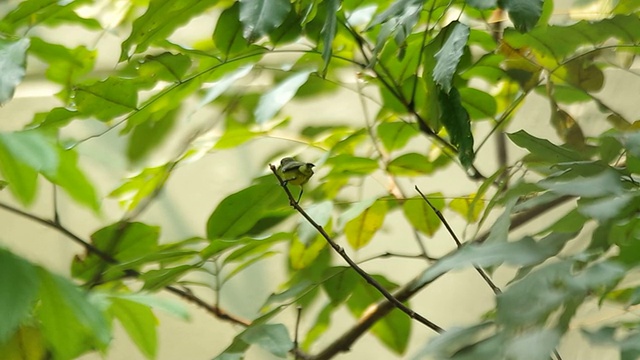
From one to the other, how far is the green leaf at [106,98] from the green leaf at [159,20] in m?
0.04

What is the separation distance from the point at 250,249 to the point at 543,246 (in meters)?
0.36

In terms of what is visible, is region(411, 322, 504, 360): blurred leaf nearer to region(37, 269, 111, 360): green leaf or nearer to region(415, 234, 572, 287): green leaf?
region(415, 234, 572, 287): green leaf

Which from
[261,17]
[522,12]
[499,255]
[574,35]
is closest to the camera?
[499,255]

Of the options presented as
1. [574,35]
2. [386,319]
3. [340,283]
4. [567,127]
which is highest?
[574,35]

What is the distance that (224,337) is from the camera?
1292 mm

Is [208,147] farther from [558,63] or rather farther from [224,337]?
[224,337]

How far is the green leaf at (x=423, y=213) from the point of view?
79 cm

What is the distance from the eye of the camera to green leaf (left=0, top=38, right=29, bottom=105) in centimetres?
57

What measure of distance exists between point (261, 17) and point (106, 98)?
193mm

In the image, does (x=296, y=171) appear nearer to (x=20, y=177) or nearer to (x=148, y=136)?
(x=20, y=177)

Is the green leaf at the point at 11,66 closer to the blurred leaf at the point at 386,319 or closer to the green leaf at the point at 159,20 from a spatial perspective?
the green leaf at the point at 159,20

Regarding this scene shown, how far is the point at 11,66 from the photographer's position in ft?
1.92

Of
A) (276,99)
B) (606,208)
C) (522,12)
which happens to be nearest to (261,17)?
(276,99)

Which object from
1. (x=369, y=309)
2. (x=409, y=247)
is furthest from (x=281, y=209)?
(x=409, y=247)
